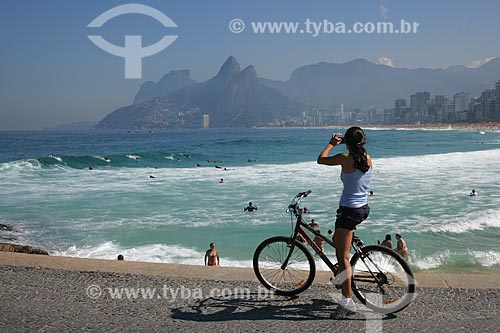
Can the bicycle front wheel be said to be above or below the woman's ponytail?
below

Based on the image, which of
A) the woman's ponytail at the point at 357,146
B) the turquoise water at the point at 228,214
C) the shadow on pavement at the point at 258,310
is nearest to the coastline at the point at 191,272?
the shadow on pavement at the point at 258,310

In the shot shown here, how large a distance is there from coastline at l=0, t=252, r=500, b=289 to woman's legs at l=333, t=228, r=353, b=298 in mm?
800

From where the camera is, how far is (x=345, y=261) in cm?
469

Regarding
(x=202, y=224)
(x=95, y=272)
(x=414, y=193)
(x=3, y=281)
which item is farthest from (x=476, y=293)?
(x=414, y=193)

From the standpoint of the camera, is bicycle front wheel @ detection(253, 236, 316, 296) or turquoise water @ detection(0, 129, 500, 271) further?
turquoise water @ detection(0, 129, 500, 271)

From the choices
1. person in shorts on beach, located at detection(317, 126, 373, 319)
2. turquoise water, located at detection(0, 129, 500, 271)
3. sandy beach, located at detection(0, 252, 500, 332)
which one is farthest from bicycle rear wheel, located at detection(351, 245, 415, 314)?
turquoise water, located at detection(0, 129, 500, 271)

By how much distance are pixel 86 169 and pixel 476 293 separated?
4395 cm

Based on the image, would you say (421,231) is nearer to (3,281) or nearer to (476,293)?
(476,293)

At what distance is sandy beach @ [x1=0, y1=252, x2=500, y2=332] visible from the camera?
4426 mm

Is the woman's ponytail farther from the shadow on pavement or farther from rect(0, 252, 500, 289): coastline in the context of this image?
rect(0, 252, 500, 289): coastline

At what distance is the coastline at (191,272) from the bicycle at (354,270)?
0.36 meters

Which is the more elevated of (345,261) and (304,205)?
(345,261)

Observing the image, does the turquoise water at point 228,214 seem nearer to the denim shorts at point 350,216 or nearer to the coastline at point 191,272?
the coastline at point 191,272

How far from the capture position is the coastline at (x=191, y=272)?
543cm
